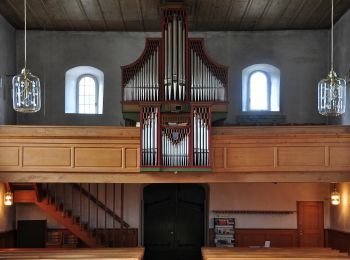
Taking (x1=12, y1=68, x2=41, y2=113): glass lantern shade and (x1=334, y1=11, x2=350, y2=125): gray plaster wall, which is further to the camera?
(x1=334, y1=11, x2=350, y2=125): gray plaster wall

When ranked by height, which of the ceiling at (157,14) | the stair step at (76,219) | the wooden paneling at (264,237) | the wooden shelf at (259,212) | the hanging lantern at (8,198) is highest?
the ceiling at (157,14)

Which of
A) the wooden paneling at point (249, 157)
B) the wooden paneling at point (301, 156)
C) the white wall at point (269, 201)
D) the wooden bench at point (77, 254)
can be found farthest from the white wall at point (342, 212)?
the wooden bench at point (77, 254)

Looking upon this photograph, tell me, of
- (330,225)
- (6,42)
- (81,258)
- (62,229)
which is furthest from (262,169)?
(6,42)

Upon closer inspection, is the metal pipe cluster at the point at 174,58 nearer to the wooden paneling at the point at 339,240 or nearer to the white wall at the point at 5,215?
the white wall at the point at 5,215

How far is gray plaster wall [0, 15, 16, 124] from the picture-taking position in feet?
54.5

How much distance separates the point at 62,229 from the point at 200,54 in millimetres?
7797

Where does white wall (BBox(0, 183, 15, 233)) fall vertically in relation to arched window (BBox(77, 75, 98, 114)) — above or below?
below

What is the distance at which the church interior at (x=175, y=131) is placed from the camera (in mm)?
13875

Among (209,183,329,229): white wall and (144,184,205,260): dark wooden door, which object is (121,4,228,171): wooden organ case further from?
(144,184,205,260): dark wooden door

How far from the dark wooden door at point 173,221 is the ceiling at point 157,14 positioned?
5663 mm

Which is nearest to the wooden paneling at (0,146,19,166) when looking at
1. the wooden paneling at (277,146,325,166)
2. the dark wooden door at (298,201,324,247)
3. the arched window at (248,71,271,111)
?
the wooden paneling at (277,146,325,166)

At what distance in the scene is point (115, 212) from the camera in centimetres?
1873

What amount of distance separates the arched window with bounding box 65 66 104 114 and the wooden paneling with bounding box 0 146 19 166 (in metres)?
4.81

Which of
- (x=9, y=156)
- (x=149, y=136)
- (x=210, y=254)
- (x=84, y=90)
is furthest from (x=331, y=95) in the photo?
(x=84, y=90)
